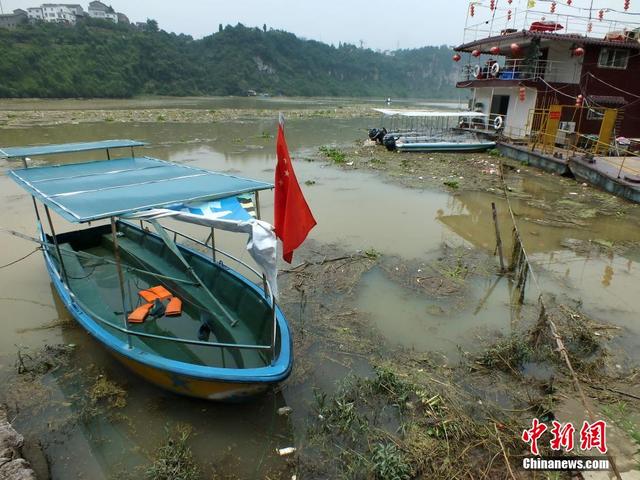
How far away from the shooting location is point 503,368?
491cm

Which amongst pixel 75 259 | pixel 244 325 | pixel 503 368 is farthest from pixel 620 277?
pixel 75 259

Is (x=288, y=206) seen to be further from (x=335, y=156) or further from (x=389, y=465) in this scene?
(x=335, y=156)

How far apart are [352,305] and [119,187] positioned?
380 cm

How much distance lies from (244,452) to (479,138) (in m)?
21.4

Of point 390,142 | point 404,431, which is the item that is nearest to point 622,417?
point 404,431

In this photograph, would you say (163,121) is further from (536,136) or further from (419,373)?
(419,373)

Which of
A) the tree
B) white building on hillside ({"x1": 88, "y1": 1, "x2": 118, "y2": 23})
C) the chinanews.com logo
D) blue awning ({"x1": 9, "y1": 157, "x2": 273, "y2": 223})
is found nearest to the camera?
the chinanews.com logo

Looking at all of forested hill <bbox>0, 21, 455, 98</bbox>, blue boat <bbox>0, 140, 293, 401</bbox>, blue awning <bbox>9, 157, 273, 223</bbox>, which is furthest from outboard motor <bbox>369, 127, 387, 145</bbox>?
forested hill <bbox>0, 21, 455, 98</bbox>

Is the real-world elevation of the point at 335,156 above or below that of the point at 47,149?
below

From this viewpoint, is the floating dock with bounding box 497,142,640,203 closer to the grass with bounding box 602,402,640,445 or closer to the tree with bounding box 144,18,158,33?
the grass with bounding box 602,402,640,445

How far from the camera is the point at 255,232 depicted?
3.70 meters

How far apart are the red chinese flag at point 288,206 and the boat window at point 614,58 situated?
21.0 metres

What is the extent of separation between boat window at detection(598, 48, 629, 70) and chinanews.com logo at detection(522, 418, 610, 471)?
20.5m

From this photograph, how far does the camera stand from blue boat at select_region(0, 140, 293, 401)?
3943 millimetres
